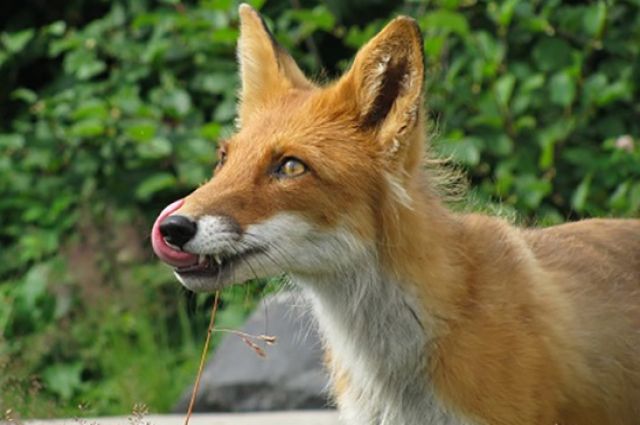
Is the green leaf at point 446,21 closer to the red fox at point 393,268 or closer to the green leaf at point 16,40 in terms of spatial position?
the green leaf at point 16,40

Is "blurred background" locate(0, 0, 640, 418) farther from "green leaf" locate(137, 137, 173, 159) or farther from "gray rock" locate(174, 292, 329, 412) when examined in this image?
"gray rock" locate(174, 292, 329, 412)

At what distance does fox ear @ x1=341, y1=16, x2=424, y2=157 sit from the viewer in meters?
4.22

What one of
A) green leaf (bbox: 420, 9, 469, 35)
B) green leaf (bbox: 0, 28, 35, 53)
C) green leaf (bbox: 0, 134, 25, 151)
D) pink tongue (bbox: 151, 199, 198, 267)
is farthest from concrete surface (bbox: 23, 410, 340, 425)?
green leaf (bbox: 0, 28, 35, 53)

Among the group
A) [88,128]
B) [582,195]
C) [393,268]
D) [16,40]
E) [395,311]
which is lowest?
[88,128]

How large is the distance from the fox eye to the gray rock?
296cm

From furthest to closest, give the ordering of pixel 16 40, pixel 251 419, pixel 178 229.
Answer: pixel 16 40, pixel 251 419, pixel 178 229

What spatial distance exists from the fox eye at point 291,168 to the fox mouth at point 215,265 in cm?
28

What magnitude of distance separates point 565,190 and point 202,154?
2.29m

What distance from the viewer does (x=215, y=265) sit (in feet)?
13.4

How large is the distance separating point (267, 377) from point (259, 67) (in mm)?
2872

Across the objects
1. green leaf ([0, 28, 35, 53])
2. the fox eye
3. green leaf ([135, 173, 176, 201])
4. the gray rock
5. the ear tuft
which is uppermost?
the ear tuft

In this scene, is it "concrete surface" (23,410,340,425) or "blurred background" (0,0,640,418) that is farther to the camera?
"blurred background" (0,0,640,418)

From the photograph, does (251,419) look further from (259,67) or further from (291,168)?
(291,168)

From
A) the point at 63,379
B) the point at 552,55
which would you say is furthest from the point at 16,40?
the point at 552,55
